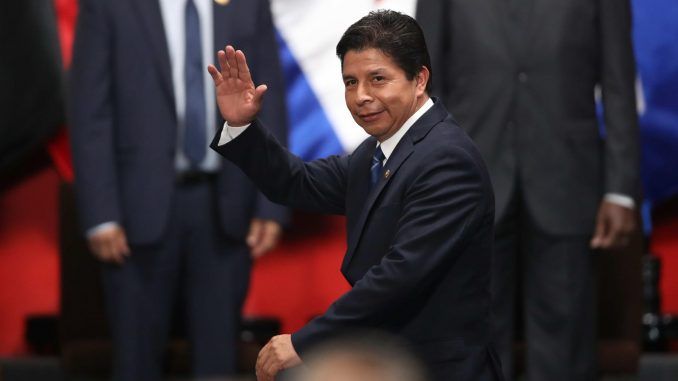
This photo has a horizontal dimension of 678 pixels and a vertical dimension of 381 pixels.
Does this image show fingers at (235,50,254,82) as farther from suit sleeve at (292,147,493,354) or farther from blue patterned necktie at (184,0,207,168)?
blue patterned necktie at (184,0,207,168)

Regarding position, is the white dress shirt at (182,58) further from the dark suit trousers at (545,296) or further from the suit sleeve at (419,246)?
the suit sleeve at (419,246)

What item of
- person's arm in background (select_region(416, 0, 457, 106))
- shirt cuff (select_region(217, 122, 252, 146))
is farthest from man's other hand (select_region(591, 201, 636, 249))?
shirt cuff (select_region(217, 122, 252, 146))

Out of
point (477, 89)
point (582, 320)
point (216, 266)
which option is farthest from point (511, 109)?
point (216, 266)

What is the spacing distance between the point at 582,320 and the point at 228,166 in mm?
1217

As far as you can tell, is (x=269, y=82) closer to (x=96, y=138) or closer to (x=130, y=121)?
(x=130, y=121)

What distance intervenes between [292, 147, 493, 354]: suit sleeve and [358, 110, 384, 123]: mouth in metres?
0.15

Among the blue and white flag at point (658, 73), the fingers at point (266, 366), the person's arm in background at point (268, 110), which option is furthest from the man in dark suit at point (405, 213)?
the blue and white flag at point (658, 73)

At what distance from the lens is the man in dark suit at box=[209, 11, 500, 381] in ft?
9.32

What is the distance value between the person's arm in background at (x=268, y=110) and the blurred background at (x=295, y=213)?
491mm

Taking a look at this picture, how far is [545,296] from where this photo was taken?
14.1 feet

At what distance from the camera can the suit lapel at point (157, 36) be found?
435 cm

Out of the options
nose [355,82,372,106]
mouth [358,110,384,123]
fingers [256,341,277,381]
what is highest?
nose [355,82,372,106]

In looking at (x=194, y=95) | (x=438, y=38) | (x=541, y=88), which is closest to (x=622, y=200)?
(x=541, y=88)

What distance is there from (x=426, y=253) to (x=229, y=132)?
56 cm
